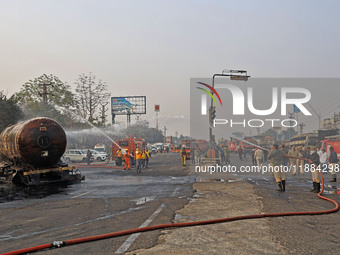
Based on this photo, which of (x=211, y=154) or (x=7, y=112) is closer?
(x=211, y=154)

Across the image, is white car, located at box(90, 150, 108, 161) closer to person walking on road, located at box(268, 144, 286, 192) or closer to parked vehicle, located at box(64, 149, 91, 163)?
parked vehicle, located at box(64, 149, 91, 163)

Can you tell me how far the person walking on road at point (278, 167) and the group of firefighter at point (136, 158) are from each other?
11489 mm

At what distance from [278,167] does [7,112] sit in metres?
29.2

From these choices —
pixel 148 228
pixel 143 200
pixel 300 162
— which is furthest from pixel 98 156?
pixel 148 228

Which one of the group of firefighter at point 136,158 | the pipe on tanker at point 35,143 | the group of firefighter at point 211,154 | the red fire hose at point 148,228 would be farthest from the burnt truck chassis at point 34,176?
the group of firefighter at point 211,154

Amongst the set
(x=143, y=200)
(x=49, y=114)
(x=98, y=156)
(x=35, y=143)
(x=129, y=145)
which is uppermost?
(x=49, y=114)

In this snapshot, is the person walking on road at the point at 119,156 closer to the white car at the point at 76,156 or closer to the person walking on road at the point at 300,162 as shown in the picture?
the white car at the point at 76,156

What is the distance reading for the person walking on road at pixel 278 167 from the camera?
12758 millimetres

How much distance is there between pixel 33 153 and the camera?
47.6 ft

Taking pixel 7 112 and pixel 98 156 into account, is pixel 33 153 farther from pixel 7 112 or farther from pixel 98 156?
pixel 98 156

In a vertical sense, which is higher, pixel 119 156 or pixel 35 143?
pixel 35 143

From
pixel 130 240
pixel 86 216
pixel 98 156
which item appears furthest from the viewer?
pixel 98 156

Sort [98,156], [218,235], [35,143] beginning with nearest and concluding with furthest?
[218,235]
[35,143]
[98,156]

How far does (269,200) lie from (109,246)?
6235 millimetres
